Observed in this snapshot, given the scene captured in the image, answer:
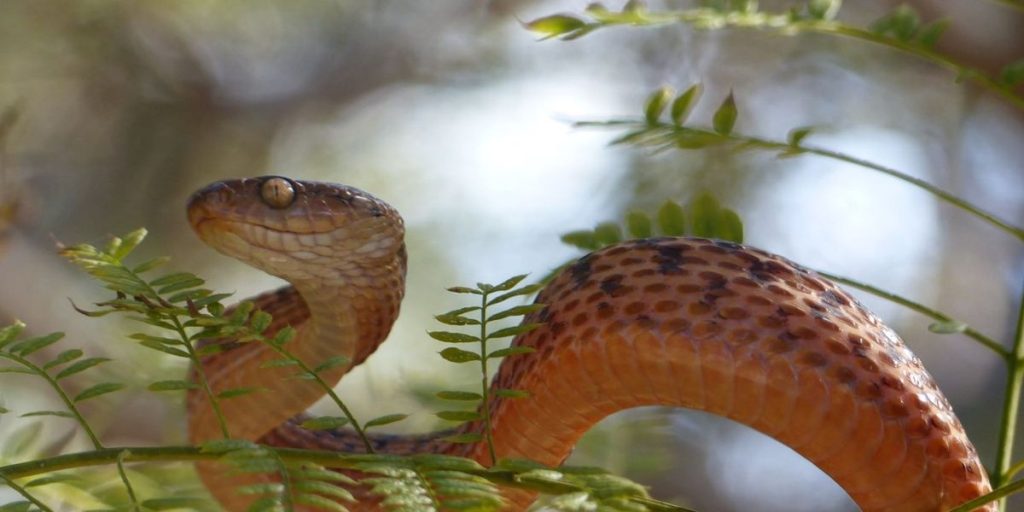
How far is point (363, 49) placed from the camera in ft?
21.4

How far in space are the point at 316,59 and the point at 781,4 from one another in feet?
8.23

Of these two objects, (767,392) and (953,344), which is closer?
(767,392)

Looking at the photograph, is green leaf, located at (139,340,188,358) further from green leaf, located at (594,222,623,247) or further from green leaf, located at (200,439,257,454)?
green leaf, located at (594,222,623,247)

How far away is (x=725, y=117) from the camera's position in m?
1.97

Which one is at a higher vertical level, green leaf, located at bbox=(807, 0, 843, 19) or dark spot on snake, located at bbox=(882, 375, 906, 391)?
green leaf, located at bbox=(807, 0, 843, 19)

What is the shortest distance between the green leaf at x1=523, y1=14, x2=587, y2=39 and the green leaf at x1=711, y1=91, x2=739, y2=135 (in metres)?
0.27

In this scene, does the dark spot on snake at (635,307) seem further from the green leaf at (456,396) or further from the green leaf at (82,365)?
the green leaf at (82,365)

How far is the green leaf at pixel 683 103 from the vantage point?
1925 mm

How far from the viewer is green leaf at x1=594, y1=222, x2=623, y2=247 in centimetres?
213

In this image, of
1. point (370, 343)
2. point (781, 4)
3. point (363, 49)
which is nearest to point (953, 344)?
point (781, 4)

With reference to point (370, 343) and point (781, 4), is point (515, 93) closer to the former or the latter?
point (781, 4)

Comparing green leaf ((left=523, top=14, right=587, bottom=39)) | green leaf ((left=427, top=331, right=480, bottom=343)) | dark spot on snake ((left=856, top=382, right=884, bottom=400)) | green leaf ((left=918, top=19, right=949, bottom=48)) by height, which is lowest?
green leaf ((left=427, top=331, right=480, bottom=343))

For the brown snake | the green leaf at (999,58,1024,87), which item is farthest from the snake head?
the green leaf at (999,58,1024,87)

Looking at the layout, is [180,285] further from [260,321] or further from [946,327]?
[946,327]
